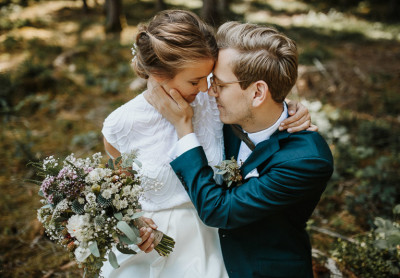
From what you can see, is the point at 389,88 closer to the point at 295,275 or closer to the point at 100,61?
the point at 295,275

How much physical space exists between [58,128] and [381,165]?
508 centimetres

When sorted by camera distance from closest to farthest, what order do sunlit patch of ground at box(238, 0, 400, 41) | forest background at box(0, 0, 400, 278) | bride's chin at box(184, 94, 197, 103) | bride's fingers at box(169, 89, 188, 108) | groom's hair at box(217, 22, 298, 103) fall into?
groom's hair at box(217, 22, 298, 103) → bride's fingers at box(169, 89, 188, 108) → bride's chin at box(184, 94, 197, 103) → forest background at box(0, 0, 400, 278) → sunlit patch of ground at box(238, 0, 400, 41)

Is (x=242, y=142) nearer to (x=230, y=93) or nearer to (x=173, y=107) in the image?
(x=230, y=93)

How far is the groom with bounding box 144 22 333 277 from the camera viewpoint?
1.81 metres

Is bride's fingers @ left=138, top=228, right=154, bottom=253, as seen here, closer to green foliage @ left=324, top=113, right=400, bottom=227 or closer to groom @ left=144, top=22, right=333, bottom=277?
groom @ left=144, top=22, right=333, bottom=277

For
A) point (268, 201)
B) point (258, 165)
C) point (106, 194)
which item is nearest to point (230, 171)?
point (258, 165)

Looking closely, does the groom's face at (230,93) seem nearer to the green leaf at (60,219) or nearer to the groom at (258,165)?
the groom at (258,165)

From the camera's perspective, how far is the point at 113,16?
31.6 ft

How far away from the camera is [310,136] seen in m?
1.88

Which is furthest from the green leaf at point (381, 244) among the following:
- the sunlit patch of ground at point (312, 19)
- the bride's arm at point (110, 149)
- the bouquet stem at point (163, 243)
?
the sunlit patch of ground at point (312, 19)

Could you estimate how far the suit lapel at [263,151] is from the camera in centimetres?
193

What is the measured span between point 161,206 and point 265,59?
1.20 m

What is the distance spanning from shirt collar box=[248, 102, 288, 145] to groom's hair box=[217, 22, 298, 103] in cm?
16

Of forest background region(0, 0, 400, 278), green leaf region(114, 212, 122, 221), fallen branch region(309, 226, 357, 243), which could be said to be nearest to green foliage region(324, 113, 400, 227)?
forest background region(0, 0, 400, 278)
